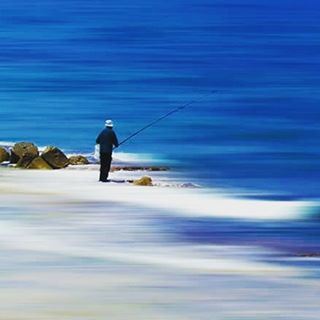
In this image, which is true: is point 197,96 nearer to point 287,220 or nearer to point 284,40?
point 287,220

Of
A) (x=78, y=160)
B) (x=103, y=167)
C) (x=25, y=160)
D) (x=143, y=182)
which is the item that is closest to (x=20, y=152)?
(x=25, y=160)

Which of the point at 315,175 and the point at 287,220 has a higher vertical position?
the point at 315,175

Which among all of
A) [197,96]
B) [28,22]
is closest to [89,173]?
[197,96]

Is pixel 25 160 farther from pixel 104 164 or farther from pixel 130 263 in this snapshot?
pixel 130 263

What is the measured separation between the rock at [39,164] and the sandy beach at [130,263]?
11.3 ft

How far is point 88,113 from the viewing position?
55688 mm

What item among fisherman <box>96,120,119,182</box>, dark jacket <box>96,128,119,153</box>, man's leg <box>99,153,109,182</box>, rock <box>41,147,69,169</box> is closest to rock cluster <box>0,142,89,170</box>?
rock <box>41,147,69,169</box>

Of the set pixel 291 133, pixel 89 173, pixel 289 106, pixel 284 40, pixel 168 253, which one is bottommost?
pixel 168 253

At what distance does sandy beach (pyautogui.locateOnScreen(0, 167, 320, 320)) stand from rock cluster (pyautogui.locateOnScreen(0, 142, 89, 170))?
141 inches

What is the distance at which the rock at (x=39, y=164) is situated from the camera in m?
29.9

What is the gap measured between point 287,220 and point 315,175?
10.3 m

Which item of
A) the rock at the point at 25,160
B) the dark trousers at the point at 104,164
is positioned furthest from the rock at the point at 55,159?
the dark trousers at the point at 104,164

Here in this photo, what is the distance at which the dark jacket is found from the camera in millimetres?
26594

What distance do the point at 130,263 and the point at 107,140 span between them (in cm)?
811
